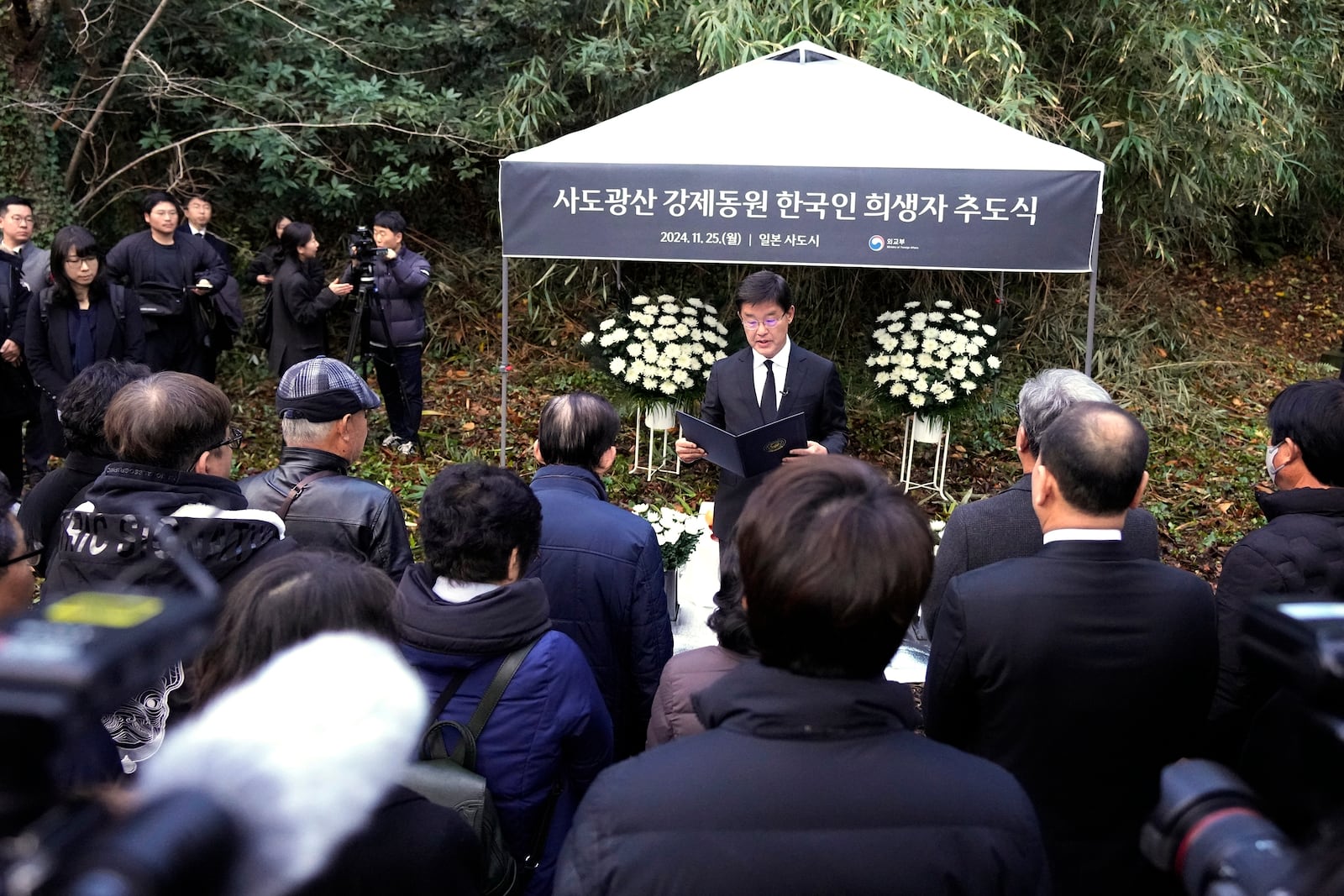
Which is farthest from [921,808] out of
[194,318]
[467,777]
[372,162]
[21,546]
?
[372,162]

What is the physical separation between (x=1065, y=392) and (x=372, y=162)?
7.67m

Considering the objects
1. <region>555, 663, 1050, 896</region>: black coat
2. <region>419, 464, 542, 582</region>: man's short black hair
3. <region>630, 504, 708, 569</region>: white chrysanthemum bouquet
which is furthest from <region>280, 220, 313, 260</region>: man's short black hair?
<region>555, 663, 1050, 896</region>: black coat

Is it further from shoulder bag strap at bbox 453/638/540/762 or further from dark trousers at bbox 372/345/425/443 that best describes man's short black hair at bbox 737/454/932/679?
dark trousers at bbox 372/345/425/443

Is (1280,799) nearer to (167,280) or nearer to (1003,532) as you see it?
(1003,532)

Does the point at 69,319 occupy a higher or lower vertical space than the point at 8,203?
lower

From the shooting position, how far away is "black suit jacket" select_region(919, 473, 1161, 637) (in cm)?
255

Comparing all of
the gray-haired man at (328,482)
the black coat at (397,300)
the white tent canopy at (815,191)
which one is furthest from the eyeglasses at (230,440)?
the black coat at (397,300)

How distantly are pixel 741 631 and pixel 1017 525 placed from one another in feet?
2.79

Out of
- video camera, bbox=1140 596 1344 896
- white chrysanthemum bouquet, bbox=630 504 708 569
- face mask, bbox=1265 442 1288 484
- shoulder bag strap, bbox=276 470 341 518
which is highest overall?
video camera, bbox=1140 596 1344 896

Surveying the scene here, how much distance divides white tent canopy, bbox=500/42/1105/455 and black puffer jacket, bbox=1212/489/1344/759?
8.79ft

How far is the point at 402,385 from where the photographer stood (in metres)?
7.09

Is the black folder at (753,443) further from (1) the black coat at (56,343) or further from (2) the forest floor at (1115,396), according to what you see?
(1) the black coat at (56,343)

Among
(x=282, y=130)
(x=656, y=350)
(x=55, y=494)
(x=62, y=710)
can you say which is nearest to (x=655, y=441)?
(x=656, y=350)

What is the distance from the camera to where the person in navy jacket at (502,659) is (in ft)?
6.40
